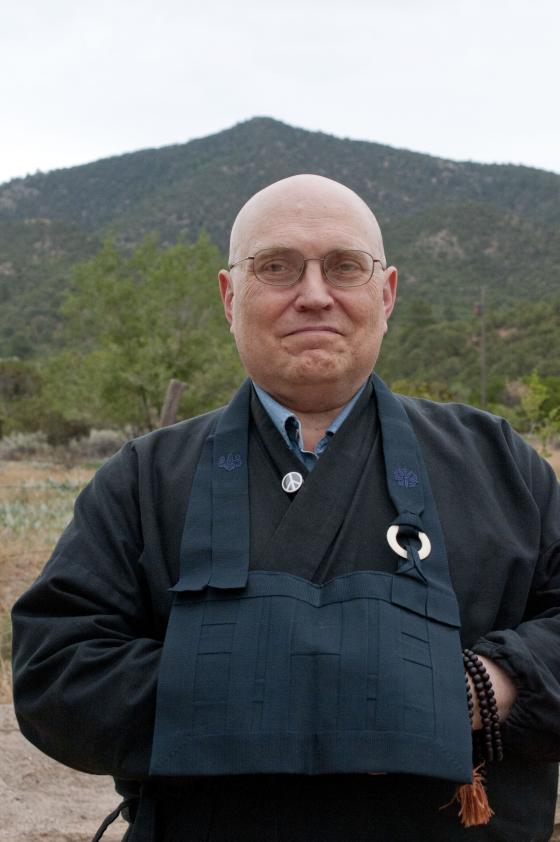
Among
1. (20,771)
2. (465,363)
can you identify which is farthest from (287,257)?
(465,363)

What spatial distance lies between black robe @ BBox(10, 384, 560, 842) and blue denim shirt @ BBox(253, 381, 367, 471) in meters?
0.02

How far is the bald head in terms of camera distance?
197cm

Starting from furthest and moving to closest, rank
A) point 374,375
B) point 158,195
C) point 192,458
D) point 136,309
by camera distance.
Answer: point 158,195
point 136,309
point 374,375
point 192,458

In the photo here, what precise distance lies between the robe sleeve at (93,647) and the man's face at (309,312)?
41cm

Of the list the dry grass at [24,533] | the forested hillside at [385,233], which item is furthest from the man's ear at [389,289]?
the forested hillside at [385,233]

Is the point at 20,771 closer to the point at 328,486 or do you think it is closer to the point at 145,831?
the point at 145,831

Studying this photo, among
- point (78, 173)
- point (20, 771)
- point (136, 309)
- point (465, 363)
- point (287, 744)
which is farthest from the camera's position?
point (78, 173)

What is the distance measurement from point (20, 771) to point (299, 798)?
6.30 ft

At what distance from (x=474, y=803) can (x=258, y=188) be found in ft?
254

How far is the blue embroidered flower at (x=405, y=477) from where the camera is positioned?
1.89m

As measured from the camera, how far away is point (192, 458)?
2.00 meters

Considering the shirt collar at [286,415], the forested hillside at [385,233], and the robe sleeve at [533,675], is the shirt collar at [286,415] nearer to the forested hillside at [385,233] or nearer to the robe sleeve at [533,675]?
the robe sleeve at [533,675]

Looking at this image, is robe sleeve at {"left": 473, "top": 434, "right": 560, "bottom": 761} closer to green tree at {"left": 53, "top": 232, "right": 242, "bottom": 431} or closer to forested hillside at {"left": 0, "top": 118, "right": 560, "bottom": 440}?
forested hillside at {"left": 0, "top": 118, "right": 560, "bottom": 440}

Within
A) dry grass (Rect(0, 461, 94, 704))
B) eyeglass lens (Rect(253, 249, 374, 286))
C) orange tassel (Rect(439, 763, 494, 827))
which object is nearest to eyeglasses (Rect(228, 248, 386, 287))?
eyeglass lens (Rect(253, 249, 374, 286))
